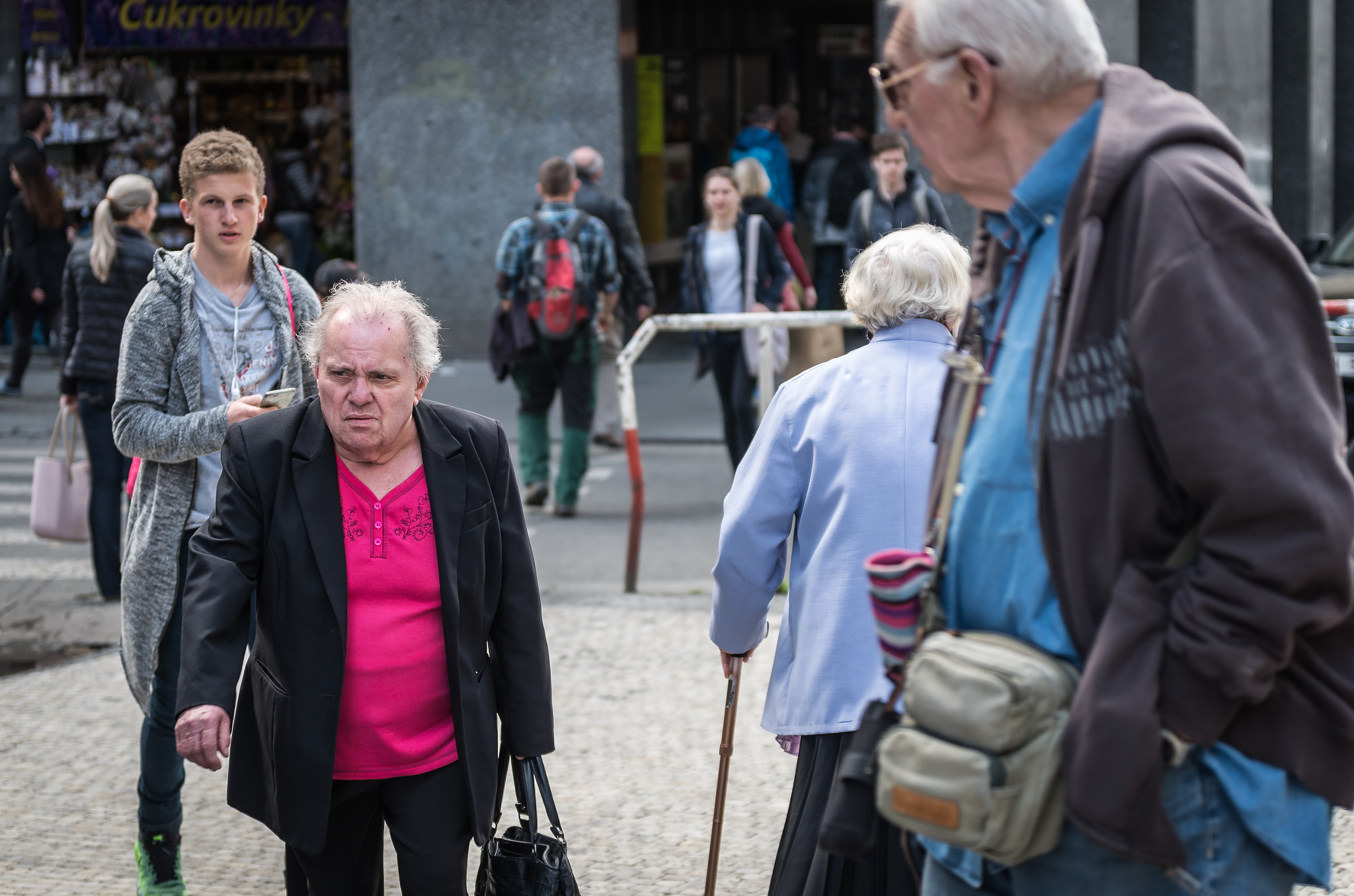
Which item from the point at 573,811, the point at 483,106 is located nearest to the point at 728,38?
the point at 483,106

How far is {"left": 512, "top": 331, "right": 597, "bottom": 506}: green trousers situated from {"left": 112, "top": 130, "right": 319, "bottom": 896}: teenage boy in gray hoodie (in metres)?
5.18

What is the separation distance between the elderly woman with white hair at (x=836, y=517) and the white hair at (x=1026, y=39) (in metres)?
1.34

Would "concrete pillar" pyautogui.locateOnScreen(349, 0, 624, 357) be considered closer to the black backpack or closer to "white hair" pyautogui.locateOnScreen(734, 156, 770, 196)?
the black backpack

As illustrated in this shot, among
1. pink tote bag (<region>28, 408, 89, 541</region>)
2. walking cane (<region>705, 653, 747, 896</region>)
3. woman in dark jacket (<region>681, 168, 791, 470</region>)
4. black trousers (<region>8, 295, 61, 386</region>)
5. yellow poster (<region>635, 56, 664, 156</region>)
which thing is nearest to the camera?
walking cane (<region>705, 653, 747, 896</region>)

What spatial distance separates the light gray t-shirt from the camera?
13.6 ft

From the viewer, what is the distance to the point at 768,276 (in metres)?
9.78

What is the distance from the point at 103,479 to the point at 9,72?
10434mm

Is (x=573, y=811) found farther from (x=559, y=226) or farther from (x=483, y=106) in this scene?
(x=483, y=106)

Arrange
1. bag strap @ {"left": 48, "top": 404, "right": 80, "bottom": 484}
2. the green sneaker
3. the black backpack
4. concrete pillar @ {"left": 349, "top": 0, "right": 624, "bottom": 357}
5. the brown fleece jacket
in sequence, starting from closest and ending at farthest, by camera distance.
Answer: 1. the brown fleece jacket
2. the green sneaker
3. bag strap @ {"left": 48, "top": 404, "right": 80, "bottom": 484}
4. concrete pillar @ {"left": 349, "top": 0, "right": 624, "bottom": 357}
5. the black backpack

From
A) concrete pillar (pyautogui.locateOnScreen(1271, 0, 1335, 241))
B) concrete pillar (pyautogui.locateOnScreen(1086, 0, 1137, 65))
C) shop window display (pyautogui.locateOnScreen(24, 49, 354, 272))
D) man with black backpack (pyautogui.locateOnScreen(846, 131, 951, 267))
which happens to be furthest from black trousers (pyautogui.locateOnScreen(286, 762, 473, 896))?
concrete pillar (pyautogui.locateOnScreen(1271, 0, 1335, 241))

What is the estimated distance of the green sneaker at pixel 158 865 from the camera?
13.6 ft

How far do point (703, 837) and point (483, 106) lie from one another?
11151mm

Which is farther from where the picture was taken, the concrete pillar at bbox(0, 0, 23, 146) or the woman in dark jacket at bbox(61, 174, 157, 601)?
the concrete pillar at bbox(0, 0, 23, 146)

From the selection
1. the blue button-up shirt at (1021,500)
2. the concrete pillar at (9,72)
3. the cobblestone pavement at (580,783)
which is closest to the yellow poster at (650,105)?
the concrete pillar at (9,72)
